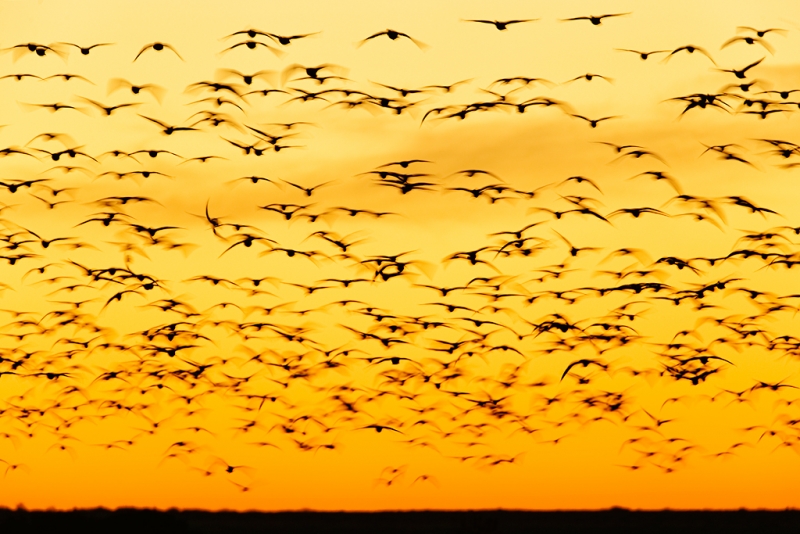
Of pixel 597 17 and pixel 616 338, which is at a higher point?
pixel 597 17

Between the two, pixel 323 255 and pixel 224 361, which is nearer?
pixel 323 255

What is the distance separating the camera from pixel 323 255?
104ft

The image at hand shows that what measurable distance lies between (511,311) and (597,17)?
11901 mm

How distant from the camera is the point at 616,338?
117ft
